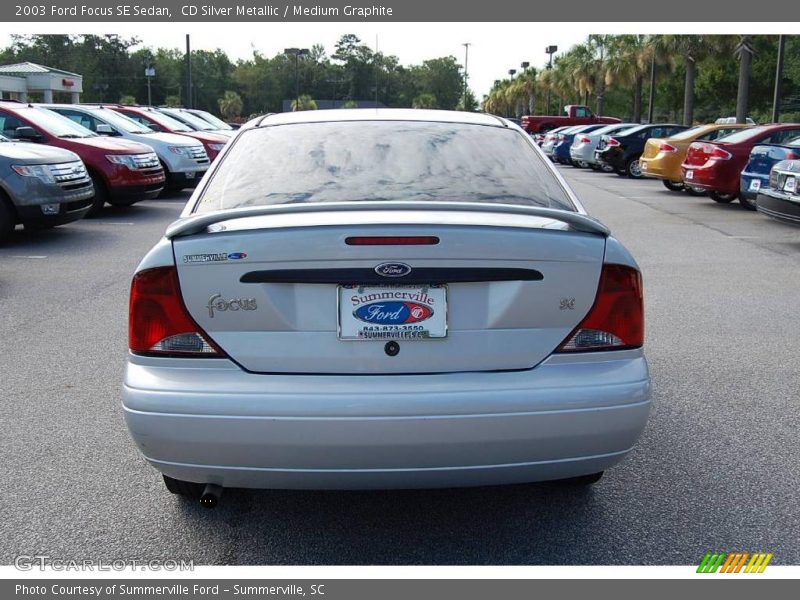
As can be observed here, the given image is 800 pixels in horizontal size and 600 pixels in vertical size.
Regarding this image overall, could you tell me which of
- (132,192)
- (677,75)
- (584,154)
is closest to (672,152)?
(584,154)

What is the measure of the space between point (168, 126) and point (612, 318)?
17444 millimetres

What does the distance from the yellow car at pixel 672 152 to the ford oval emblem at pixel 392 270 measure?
56.0ft

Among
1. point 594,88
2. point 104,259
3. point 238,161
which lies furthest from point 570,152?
point 594,88

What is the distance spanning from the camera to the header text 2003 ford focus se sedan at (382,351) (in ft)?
9.39

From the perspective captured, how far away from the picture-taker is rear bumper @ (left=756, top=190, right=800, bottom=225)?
10523 millimetres

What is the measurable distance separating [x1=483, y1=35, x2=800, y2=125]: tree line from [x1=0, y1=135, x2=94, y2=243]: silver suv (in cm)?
2853

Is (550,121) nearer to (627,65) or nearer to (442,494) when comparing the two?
(627,65)

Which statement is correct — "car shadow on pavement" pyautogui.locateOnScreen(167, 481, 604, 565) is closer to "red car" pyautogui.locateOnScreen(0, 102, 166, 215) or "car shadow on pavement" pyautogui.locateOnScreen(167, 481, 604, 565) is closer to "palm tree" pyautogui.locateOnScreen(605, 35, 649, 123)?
"red car" pyautogui.locateOnScreen(0, 102, 166, 215)

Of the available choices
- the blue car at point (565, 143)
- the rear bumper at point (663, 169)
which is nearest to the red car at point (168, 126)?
the rear bumper at point (663, 169)

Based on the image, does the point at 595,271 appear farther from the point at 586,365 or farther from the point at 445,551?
the point at 445,551

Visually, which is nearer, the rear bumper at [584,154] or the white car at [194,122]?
the white car at [194,122]

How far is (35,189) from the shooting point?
1024cm

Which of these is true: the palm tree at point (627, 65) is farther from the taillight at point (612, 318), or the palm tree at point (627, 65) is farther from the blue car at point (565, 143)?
the taillight at point (612, 318)

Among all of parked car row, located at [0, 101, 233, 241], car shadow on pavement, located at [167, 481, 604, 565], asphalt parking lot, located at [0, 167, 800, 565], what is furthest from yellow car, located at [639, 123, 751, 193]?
car shadow on pavement, located at [167, 481, 604, 565]
